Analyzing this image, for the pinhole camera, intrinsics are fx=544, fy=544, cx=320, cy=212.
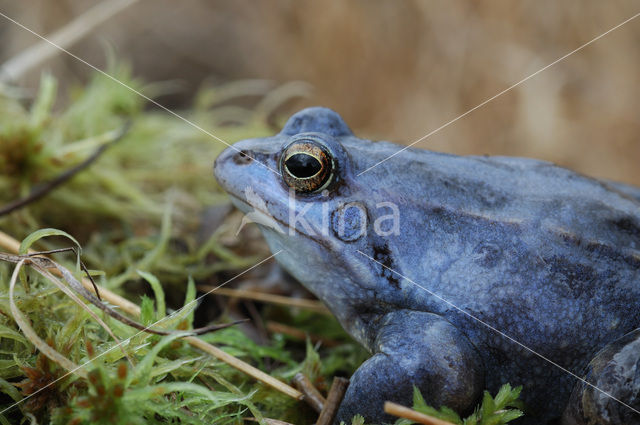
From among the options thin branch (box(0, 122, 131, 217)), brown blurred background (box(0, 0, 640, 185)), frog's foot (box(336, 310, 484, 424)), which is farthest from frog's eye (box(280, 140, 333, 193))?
brown blurred background (box(0, 0, 640, 185))

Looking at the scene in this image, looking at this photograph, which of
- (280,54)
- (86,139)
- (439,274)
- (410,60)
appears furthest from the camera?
(280,54)

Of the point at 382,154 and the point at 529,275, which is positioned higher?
the point at 382,154

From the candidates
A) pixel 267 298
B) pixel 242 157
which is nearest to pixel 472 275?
pixel 242 157

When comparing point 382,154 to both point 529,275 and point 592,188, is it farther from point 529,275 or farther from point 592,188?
point 592,188

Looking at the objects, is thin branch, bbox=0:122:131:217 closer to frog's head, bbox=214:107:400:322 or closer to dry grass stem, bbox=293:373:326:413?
frog's head, bbox=214:107:400:322

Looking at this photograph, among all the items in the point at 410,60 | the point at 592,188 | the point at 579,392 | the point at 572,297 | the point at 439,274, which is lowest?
the point at 579,392

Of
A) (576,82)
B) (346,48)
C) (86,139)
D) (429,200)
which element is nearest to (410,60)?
(346,48)

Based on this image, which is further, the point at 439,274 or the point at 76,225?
the point at 76,225
